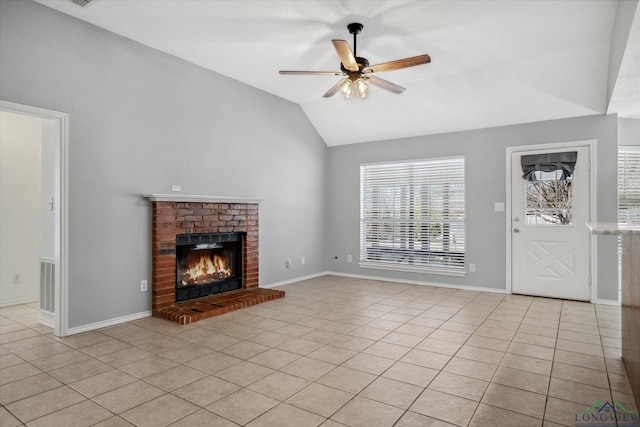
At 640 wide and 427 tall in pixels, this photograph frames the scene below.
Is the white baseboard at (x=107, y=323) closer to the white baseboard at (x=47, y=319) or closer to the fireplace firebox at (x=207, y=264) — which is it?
the white baseboard at (x=47, y=319)

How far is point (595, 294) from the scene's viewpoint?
4797 mm

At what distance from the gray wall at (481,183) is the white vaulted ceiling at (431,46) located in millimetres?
200

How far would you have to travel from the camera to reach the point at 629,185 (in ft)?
16.8

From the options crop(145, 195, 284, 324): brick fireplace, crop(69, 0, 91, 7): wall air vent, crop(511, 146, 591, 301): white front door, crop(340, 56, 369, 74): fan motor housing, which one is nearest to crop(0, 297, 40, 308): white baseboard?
crop(145, 195, 284, 324): brick fireplace

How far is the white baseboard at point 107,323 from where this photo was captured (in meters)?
3.57

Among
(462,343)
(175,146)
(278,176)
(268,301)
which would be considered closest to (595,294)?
(462,343)

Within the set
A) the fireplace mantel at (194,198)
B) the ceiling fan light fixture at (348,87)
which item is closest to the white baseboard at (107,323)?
the fireplace mantel at (194,198)

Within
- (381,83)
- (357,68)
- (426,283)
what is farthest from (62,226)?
(426,283)

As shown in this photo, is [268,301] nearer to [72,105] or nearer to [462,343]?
[462,343]

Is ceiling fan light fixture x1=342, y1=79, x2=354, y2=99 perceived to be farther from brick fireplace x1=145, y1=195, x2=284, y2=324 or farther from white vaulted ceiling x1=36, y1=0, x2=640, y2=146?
brick fireplace x1=145, y1=195, x2=284, y2=324

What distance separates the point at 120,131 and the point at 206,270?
195 centimetres

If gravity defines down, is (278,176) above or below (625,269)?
above

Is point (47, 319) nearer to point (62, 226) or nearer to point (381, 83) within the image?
point (62, 226)

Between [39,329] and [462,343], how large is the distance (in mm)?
3994
